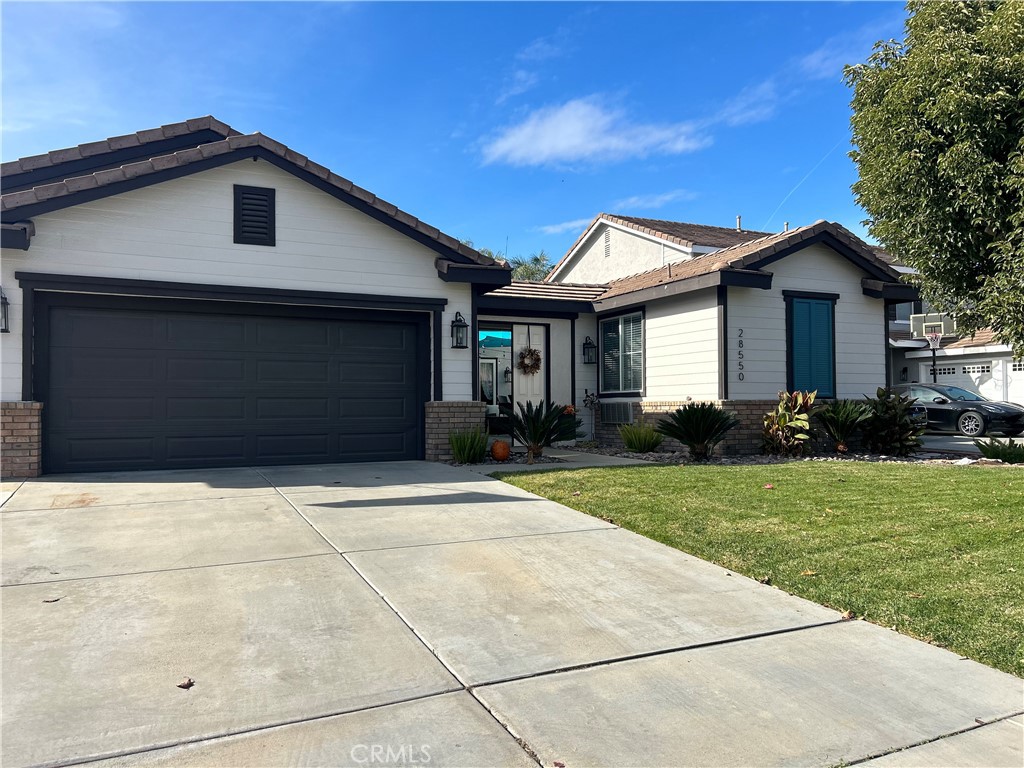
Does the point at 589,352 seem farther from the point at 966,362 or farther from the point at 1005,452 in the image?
the point at 966,362

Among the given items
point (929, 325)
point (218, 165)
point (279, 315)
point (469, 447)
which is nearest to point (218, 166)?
point (218, 165)

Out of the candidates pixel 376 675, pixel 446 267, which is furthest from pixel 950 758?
pixel 446 267

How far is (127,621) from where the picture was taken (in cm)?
375

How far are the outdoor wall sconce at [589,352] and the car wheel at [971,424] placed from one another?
34.9 ft

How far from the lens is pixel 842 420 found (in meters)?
12.0

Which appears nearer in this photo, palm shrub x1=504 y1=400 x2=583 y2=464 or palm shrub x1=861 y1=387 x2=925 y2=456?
palm shrub x1=504 y1=400 x2=583 y2=464

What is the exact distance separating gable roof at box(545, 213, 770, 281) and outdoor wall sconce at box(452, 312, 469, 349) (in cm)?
1069

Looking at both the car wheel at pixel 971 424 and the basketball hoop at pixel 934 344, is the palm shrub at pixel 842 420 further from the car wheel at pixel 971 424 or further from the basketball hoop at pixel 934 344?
the basketball hoop at pixel 934 344

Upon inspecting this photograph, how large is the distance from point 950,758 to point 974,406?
18711mm

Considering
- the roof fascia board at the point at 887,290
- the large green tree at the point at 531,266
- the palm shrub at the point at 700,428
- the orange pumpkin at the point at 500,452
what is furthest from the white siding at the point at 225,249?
the large green tree at the point at 531,266

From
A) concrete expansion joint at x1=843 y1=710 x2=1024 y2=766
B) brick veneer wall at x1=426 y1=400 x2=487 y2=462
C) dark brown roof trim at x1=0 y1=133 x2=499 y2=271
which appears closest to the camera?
concrete expansion joint at x1=843 y1=710 x2=1024 y2=766

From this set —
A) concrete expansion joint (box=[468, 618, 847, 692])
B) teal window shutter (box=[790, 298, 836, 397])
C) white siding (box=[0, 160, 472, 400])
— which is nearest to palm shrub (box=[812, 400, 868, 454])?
teal window shutter (box=[790, 298, 836, 397])

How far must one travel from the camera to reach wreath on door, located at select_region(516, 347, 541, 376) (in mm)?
14359

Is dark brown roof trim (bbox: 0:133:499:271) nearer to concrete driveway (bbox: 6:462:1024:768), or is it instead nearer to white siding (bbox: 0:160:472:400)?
white siding (bbox: 0:160:472:400)
